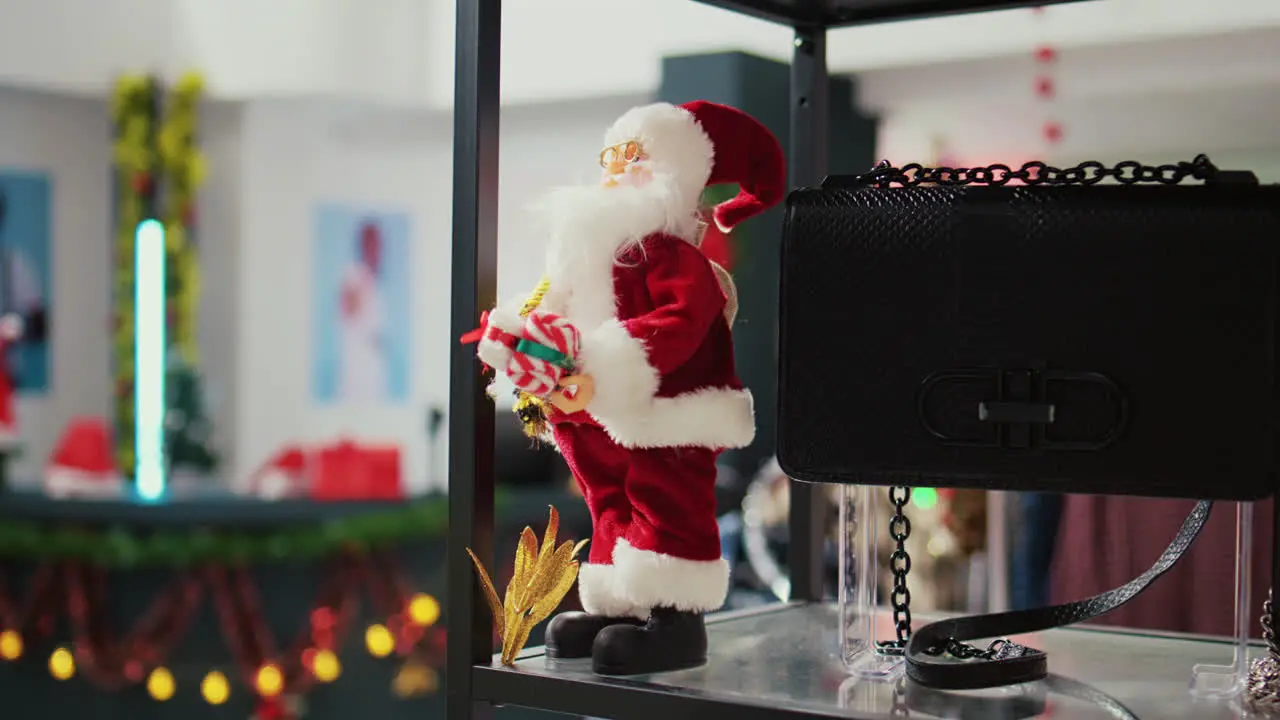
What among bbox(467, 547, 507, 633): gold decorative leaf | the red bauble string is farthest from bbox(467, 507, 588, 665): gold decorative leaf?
the red bauble string

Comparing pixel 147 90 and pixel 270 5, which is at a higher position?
pixel 270 5

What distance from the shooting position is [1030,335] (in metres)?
0.77

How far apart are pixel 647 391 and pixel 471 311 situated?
0.12 m

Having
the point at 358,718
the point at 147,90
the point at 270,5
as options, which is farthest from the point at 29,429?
the point at 358,718

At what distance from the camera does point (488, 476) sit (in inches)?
35.8

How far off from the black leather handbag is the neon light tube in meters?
5.61

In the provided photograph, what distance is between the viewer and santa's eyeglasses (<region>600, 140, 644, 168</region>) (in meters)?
0.96

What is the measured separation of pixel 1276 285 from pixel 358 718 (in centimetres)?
350

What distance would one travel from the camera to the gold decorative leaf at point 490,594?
0.89 metres

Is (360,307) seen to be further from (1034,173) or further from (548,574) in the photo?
(1034,173)

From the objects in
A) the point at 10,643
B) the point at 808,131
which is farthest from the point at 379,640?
the point at 808,131

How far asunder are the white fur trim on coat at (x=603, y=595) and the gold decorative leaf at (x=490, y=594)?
55 millimetres

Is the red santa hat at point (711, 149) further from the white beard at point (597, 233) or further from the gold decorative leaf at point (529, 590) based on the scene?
the gold decorative leaf at point (529, 590)

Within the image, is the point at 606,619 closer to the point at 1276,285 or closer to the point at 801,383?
the point at 801,383
